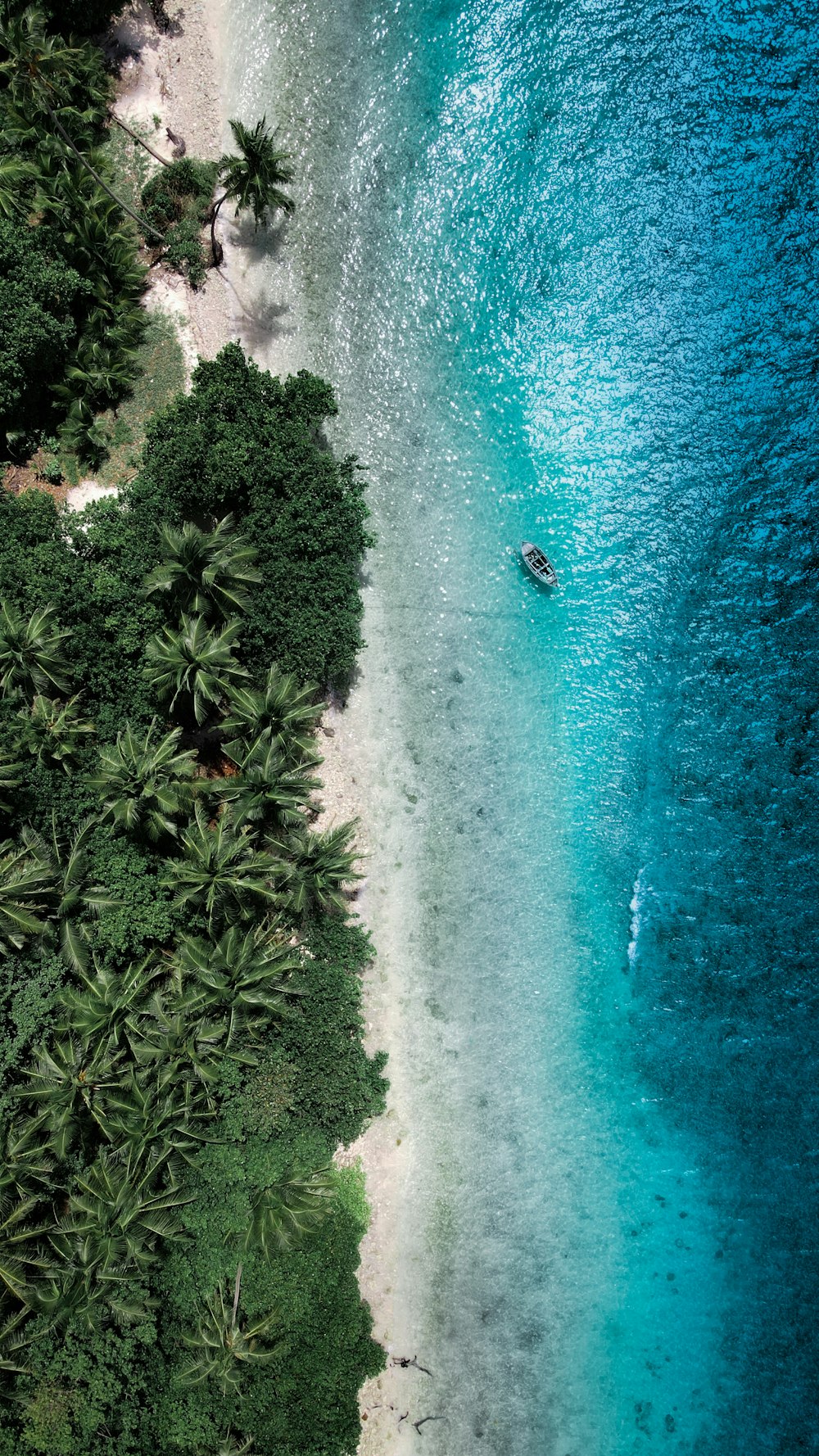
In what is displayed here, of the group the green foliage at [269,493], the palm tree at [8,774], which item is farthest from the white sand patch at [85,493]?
the palm tree at [8,774]

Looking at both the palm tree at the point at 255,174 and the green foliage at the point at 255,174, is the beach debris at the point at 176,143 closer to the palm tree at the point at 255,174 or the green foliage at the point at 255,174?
the palm tree at the point at 255,174

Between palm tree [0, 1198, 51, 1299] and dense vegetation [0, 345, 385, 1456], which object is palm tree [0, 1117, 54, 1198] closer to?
dense vegetation [0, 345, 385, 1456]

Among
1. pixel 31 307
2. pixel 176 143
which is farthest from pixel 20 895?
pixel 176 143

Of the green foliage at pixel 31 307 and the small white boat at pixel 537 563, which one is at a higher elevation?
the green foliage at pixel 31 307

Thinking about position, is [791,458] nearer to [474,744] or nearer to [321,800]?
[474,744]

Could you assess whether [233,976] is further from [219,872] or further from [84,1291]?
[84,1291]

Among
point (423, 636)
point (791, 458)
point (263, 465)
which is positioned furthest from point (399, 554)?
point (791, 458)
